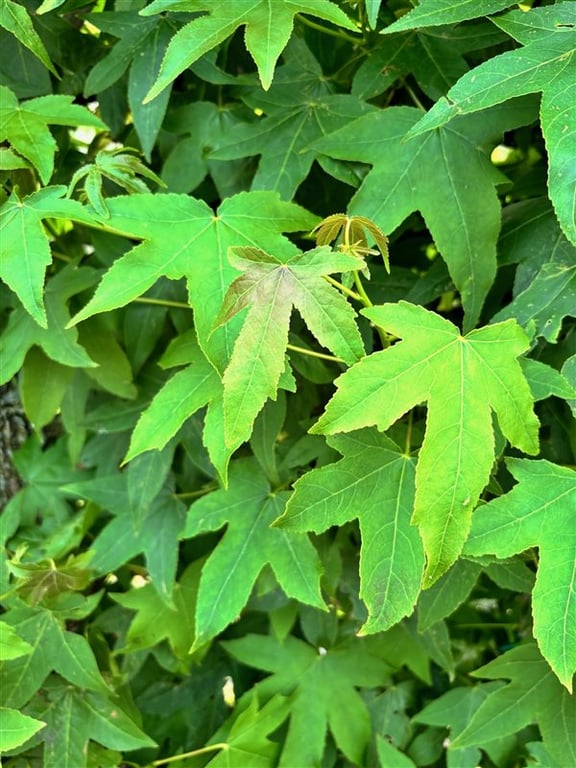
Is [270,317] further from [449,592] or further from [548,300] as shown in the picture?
[449,592]

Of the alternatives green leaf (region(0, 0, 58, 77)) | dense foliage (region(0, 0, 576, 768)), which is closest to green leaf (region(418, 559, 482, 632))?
dense foliage (region(0, 0, 576, 768))

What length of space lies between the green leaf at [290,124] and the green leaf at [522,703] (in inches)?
28.5

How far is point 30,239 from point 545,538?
0.69 metres

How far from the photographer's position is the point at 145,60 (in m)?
1.06

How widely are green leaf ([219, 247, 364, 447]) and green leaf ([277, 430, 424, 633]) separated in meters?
0.15

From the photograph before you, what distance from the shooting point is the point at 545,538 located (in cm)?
82

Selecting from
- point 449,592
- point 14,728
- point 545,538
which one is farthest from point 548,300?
point 14,728

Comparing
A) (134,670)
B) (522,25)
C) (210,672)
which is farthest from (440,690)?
(522,25)

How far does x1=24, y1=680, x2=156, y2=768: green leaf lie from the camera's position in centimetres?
112

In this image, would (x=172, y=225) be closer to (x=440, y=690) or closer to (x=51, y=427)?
(x=51, y=427)

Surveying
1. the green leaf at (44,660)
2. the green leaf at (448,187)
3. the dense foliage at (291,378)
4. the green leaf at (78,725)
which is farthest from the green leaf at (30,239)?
the green leaf at (78,725)

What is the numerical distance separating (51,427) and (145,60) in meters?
0.73

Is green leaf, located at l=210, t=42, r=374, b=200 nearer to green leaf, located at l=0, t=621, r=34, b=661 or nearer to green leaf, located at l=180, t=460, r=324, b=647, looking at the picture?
green leaf, located at l=180, t=460, r=324, b=647

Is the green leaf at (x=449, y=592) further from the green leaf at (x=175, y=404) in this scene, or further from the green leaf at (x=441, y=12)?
the green leaf at (x=441, y=12)
